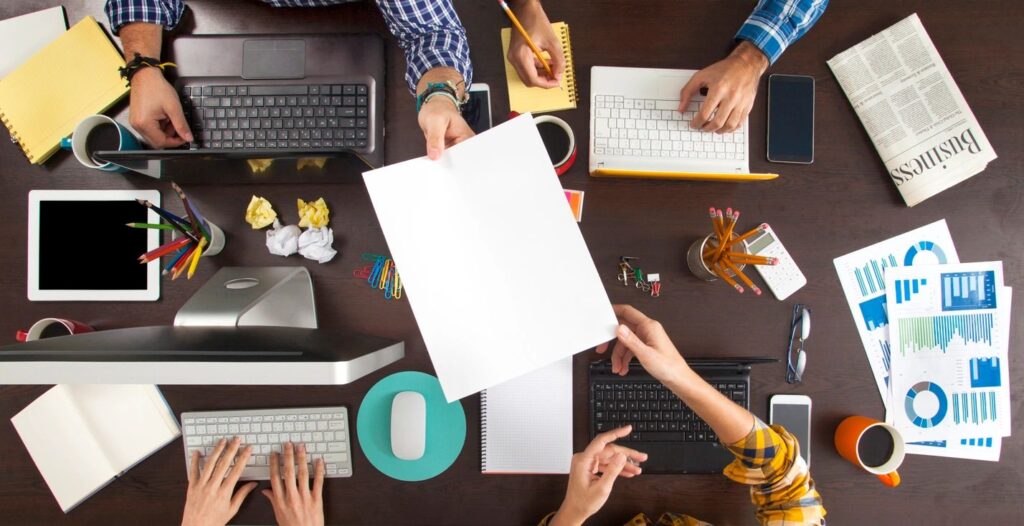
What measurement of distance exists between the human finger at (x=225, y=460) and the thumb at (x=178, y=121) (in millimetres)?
588

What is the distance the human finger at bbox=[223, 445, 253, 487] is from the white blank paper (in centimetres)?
52

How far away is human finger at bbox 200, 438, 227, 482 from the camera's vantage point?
97 centimetres

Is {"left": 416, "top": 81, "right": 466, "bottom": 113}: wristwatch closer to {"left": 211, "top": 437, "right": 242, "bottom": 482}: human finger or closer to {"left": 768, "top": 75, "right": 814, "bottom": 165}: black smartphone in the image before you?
{"left": 768, "top": 75, "right": 814, "bottom": 165}: black smartphone

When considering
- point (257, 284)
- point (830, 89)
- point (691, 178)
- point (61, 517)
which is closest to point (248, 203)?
point (257, 284)

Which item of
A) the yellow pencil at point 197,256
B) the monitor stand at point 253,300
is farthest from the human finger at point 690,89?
the yellow pencil at point 197,256

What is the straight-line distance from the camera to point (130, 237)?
99cm

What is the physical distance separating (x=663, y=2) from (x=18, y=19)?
1297 mm

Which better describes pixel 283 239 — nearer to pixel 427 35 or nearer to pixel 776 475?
pixel 427 35

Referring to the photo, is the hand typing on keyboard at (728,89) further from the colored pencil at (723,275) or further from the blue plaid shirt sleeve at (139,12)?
the blue plaid shirt sleeve at (139,12)

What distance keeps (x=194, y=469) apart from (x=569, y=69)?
107cm

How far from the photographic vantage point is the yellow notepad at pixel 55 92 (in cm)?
100

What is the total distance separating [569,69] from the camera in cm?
103

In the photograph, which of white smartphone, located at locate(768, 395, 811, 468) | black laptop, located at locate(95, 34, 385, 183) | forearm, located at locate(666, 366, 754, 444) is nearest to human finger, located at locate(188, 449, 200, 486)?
black laptop, located at locate(95, 34, 385, 183)

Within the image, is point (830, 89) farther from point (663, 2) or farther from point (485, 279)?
point (485, 279)
